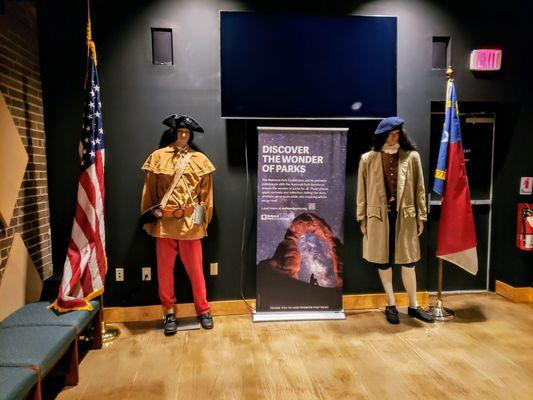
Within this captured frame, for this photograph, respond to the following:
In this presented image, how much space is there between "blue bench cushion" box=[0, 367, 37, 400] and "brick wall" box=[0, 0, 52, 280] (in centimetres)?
102

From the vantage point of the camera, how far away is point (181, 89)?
374 centimetres

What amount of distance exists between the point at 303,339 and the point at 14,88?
2901 millimetres

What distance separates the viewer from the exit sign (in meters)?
3.99

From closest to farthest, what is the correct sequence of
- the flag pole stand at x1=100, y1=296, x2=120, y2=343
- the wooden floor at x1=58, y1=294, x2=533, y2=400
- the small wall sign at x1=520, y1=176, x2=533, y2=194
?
the wooden floor at x1=58, y1=294, x2=533, y2=400 → the flag pole stand at x1=100, y1=296, x2=120, y2=343 → the small wall sign at x1=520, y1=176, x2=533, y2=194

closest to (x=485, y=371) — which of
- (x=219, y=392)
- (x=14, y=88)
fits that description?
(x=219, y=392)

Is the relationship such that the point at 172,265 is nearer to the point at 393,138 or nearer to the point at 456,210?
the point at 393,138

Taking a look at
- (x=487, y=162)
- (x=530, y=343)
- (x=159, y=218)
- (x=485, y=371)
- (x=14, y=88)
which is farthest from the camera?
(x=487, y=162)

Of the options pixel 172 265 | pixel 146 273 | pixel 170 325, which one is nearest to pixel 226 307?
pixel 170 325

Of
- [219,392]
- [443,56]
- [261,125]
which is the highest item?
[443,56]

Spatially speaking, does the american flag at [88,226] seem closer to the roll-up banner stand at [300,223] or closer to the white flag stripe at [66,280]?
the white flag stripe at [66,280]

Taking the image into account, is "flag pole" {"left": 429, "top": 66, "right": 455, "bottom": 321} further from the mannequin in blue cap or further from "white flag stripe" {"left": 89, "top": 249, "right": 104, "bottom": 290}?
"white flag stripe" {"left": 89, "top": 249, "right": 104, "bottom": 290}

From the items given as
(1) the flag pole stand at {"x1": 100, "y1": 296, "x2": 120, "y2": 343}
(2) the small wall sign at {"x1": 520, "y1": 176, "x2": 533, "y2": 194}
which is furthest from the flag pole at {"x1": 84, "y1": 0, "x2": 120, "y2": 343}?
(2) the small wall sign at {"x1": 520, "y1": 176, "x2": 533, "y2": 194}

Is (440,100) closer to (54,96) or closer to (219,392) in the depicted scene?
(219,392)

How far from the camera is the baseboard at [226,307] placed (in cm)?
379
